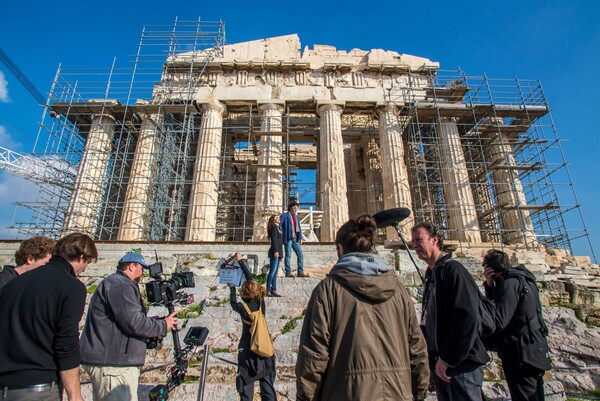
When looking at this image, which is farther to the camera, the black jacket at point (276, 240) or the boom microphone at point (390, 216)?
the black jacket at point (276, 240)

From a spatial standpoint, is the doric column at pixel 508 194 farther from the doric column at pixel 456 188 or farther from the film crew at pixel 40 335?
the film crew at pixel 40 335

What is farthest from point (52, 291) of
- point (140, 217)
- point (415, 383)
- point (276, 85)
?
point (276, 85)

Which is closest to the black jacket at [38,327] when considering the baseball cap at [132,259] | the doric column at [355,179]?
the baseball cap at [132,259]

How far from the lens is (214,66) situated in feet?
69.3

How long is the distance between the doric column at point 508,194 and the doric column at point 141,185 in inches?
681

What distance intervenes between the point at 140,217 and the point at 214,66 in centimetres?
972

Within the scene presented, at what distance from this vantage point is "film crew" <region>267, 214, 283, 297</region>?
8148 millimetres

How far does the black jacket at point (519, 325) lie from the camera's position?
3.59 metres

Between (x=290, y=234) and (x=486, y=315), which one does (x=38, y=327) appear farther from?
(x=290, y=234)

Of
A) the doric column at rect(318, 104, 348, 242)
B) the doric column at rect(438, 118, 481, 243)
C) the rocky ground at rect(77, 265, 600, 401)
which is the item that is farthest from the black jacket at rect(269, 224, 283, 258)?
the doric column at rect(438, 118, 481, 243)

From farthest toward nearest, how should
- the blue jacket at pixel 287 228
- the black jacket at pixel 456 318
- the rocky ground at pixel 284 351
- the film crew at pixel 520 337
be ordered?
the blue jacket at pixel 287 228
the rocky ground at pixel 284 351
the film crew at pixel 520 337
the black jacket at pixel 456 318

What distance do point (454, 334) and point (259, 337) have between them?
2.21 meters

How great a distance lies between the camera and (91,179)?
18062 mm

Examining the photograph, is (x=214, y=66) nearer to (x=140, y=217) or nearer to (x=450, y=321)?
(x=140, y=217)
